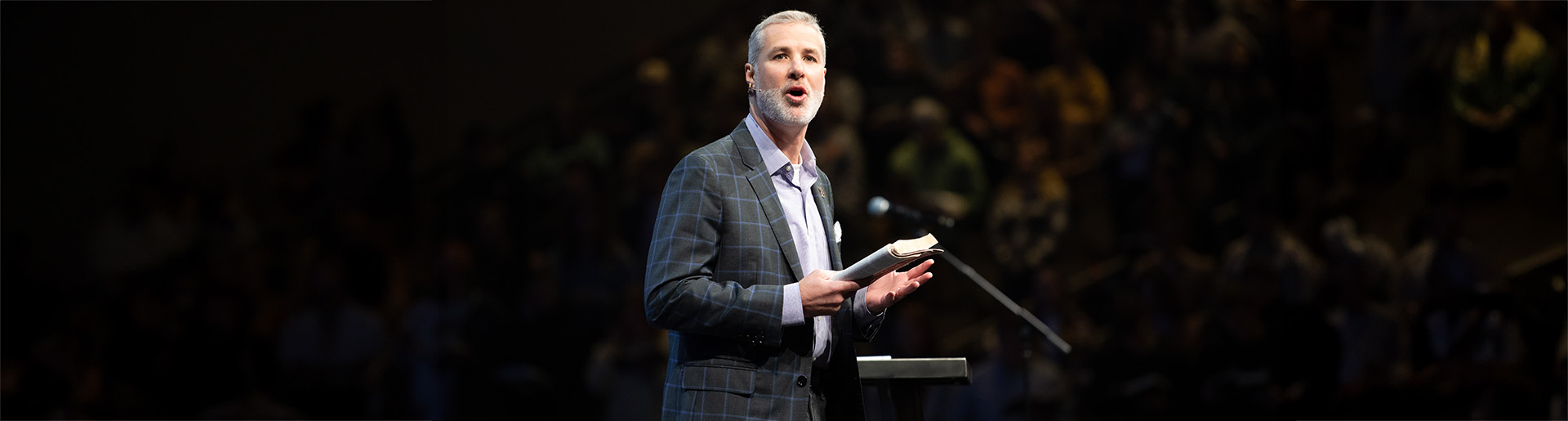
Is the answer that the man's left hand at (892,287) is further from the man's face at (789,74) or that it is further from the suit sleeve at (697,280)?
the man's face at (789,74)

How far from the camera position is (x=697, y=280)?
6.06 ft

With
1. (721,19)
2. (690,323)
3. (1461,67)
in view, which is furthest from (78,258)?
(1461,67)

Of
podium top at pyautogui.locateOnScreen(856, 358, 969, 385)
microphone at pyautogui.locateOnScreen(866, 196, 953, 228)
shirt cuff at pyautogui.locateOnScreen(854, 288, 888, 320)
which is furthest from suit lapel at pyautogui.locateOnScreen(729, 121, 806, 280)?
microphone at pyautogui.locateOnScreen(866, 196, 953, 228)

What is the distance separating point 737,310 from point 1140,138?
17.2ft

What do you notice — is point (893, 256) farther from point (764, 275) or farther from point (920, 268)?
point (764, 275)

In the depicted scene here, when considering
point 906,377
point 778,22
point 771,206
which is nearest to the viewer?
point 771,206

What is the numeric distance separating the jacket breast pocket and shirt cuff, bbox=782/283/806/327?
13cm

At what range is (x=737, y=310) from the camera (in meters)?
1.82

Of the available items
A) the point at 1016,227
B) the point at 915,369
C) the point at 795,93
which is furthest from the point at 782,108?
the point at 1016,227

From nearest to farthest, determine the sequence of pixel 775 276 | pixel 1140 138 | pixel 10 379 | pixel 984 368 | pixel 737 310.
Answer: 1. pixel 737 310
2. pixel 775 276
3. pixel 10 379
4. pixel 984 368
5. pixel 1140 138

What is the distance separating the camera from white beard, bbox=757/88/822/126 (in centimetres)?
202

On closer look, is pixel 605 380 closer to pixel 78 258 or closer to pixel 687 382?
pixel 78 258

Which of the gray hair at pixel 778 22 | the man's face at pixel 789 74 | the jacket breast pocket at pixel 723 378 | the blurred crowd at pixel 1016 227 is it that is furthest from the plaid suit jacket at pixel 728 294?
the blurred crowd at pixel 1016 227

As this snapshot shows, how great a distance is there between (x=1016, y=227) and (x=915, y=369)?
441cm
